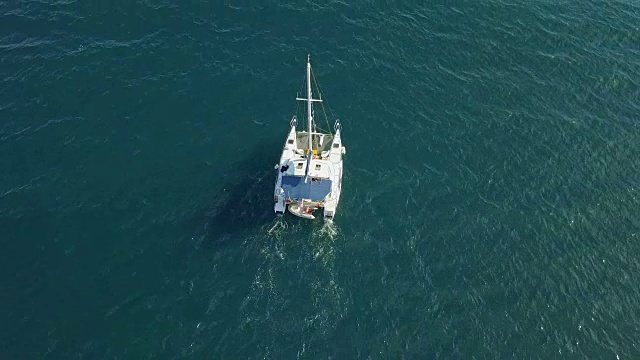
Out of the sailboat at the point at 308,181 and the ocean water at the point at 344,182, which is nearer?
the ocean water at the point at 344,182

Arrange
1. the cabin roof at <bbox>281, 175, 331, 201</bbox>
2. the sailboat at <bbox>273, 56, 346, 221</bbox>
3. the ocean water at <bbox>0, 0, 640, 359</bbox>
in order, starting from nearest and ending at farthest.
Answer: the ocean water at <bbox>0, 0, 640, 359</bbox> < the cabin roof at <bbox>281, 175, 331, 201</bbox> < the sailboat at <bbox>273, 56, 346, 221</bbox>

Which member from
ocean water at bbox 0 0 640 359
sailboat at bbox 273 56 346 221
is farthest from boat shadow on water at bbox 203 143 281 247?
sailboat at bbox 273 56 346 221

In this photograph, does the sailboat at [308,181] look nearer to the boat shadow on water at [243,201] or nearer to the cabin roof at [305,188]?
the cabin roof at [305,188]

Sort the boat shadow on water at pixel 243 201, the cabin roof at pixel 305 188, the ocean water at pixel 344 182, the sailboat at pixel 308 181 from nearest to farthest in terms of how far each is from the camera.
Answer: the ocean water at pixel 344 182 → the cabin roof at pixel 305 188 → the sailboat at pixel 308 181 → the boat shadow on water at pixel 243 201

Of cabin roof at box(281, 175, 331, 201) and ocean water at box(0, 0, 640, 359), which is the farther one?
cabin roof at box(281, 175, 331, 201)

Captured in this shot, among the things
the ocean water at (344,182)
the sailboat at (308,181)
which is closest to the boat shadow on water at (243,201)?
the ocean water at (344,182)

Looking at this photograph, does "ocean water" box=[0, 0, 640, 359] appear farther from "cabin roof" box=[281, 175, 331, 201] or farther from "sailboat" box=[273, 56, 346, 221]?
"cabin roof" box=[281, 175, 331, 201]

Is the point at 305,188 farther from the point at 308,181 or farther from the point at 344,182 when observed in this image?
the point at 344,182
